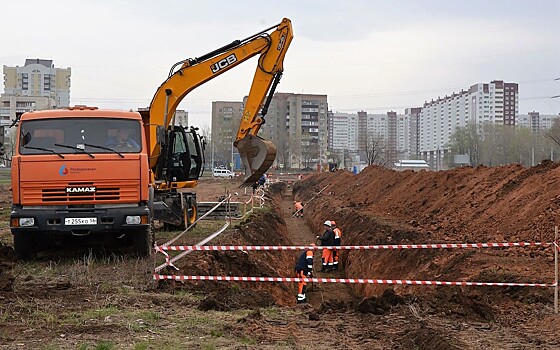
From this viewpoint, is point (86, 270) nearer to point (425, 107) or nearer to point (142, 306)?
point (142, 306)

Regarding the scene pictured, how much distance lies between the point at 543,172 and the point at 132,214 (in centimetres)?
1165

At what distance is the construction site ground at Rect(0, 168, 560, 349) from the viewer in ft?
23.0

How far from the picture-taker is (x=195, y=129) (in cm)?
1783

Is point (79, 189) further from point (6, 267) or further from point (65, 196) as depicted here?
point (6, 267)

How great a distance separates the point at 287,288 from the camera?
15.3 m

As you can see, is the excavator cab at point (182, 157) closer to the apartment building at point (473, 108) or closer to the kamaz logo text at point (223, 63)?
the kamaz logo text at point (223, 63)

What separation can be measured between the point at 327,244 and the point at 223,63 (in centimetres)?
509

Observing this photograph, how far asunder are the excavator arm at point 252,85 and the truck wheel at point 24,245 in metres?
3.88

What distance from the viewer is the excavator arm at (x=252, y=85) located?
16.1 meters

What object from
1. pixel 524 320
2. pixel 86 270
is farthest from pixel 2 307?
pixel 524 320

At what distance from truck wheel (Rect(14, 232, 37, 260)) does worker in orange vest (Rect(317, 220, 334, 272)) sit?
729 cm

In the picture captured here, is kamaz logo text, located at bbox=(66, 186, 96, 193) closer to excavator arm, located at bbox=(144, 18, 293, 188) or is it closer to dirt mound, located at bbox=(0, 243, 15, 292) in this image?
dirt mound, located at bbox=(0, 243, 15, 292)

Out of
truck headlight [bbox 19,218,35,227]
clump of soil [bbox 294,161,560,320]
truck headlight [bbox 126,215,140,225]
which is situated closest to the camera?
clump of soil [bbox 294,161,560,320]

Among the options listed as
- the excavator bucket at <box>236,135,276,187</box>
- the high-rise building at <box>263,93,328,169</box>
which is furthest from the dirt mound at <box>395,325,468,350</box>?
the high-rise building at <box>263,93,328,169</box>
